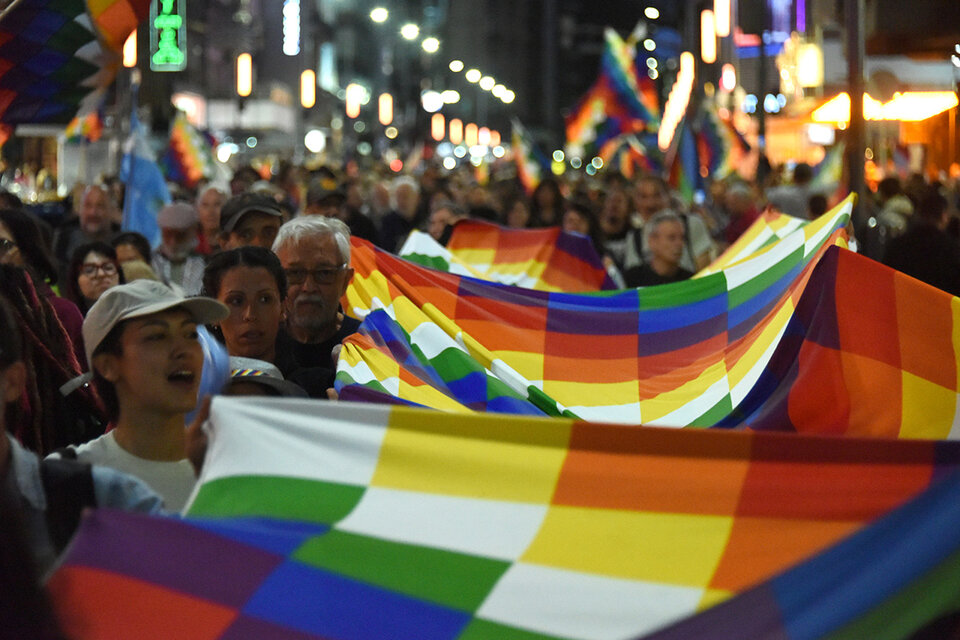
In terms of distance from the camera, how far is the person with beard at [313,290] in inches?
256

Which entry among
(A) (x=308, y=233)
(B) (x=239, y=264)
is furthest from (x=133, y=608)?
(A) (x=308, y=233)

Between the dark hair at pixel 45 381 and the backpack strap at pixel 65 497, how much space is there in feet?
6.75

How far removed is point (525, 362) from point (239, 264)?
6.49ft

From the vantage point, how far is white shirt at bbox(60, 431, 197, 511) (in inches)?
165

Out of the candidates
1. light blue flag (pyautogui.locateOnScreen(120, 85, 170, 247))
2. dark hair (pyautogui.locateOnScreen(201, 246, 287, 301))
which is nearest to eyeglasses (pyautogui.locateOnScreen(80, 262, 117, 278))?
dark hair (pyautogui.locateOnScreen(201, 246, 287, 301))

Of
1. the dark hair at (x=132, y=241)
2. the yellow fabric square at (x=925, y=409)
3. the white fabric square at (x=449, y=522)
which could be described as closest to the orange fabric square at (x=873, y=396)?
the yellow fabric square at (x=925, y=409)

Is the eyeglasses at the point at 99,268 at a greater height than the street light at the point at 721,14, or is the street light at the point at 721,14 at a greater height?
the street light at the point at 721,14

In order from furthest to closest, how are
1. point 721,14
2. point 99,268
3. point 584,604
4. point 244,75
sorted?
point 244,75
point 721,14
point 99,268
point 584,604

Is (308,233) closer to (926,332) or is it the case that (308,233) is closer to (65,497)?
(926,332)

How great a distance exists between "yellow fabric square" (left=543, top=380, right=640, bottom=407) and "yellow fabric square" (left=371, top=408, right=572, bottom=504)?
3.46 meters

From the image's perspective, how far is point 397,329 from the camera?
22.4ft

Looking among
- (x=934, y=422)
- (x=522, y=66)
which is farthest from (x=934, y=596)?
(x=522, y=66)

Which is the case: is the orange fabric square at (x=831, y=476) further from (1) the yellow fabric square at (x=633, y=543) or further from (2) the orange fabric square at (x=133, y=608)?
(2) the orange fabric square at (x=133, y=608)

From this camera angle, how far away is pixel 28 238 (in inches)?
308
